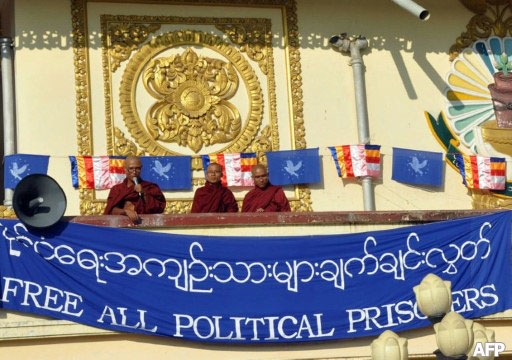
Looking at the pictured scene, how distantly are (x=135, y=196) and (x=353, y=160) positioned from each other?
349 centimetres

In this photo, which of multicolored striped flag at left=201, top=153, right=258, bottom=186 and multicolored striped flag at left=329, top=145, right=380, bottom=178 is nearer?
multicolored striped flag at left=201, top=153, right=258, bottom=186

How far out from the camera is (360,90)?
1723 centimetres

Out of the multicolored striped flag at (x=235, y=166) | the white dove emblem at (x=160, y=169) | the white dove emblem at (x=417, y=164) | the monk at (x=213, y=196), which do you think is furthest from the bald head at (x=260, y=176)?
the white dove emblem at (x=417, y=164)

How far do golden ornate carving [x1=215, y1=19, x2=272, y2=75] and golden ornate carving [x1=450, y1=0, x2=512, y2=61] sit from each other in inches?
96.0

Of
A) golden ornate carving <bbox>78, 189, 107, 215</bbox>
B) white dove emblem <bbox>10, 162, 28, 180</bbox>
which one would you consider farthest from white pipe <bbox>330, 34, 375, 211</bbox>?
white dove emblem <bbox>10, 162, 28, 180</bbox>

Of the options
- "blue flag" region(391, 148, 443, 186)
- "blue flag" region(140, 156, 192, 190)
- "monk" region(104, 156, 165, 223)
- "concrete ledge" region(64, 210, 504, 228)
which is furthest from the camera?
"blue flag" region(391, 148, 443, 186)

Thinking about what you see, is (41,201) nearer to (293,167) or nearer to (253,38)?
(293,167)

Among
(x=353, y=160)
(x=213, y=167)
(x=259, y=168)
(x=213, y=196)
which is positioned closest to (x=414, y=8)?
(x=353, y=160)

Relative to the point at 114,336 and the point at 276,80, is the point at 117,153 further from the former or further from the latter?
the point at 114,336

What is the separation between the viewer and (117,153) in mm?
16406

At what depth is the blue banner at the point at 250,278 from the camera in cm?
1330

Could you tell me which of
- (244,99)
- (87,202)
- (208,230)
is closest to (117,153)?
(87,202)

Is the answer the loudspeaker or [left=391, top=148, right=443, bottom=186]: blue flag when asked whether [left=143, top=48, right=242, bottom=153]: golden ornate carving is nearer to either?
[left=391, top=148, right=443, bottom=186]: blue flag

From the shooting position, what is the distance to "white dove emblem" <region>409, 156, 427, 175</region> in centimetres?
1734
